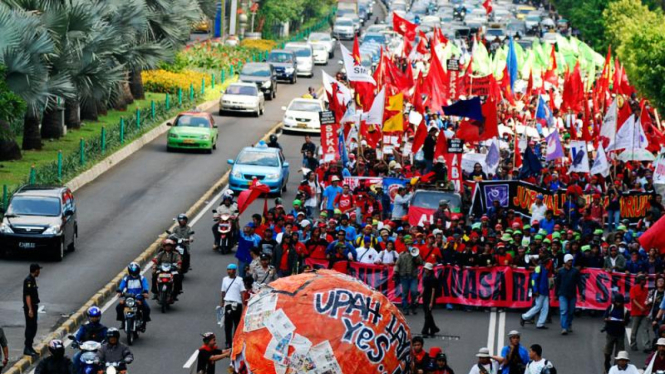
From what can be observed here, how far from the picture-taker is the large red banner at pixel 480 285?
95.0 ft

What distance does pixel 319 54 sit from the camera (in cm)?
7969

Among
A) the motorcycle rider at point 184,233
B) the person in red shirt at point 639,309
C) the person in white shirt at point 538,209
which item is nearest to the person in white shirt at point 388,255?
the motorcycle rider at point 184,233

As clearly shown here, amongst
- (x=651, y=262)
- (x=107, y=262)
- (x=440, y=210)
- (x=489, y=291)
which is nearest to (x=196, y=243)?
(x=107, y=262)

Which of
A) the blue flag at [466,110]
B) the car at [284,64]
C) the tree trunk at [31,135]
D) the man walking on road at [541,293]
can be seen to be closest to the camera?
the man walking on road at [541,293]

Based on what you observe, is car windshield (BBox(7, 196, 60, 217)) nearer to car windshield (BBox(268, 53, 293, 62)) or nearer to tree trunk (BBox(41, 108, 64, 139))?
tree trunk (BBox(41, 108, 64, 139))

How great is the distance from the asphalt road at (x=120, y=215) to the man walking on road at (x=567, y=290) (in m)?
8.31

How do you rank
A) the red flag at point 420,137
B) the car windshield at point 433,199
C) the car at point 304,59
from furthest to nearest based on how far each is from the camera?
1. the car at point 304,59
2. the red flag at point 420,137
3. the car windshield at point 433,199

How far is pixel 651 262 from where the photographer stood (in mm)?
28406

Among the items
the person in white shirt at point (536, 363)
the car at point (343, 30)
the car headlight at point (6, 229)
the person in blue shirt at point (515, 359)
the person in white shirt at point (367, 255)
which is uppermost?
the person in white shirt at point (536, 363)

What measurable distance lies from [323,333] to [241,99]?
37786 millimetres

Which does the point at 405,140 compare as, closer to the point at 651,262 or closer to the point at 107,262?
the point at 107,262

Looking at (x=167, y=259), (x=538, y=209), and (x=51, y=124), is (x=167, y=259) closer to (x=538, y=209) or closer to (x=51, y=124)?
(x=538, y=209)

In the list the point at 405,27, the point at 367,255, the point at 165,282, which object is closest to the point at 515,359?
the point at 367,255

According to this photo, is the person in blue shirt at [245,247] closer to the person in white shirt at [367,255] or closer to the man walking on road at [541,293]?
the person in white shirt at [367,255]
